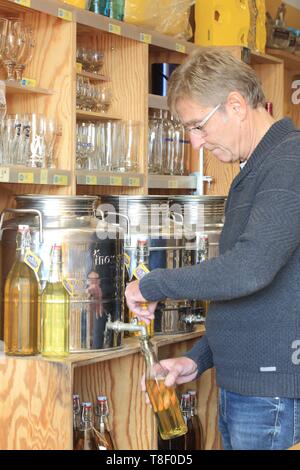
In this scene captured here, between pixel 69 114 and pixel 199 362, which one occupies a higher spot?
pixel 69 114

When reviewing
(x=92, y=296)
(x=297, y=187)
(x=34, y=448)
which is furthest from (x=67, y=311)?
(x=297, y=187)

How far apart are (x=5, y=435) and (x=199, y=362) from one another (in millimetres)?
689

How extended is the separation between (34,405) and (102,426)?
492mm

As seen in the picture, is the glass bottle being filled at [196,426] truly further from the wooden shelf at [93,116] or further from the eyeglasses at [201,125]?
the eyeglasses at [201,125]

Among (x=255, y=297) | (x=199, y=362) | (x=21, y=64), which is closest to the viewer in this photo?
(x=255, y=297)

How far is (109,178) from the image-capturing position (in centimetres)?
324

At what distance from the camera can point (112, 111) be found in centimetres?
355

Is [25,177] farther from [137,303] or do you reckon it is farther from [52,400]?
[137,303]

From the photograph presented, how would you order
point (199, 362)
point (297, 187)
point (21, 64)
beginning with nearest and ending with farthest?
point (297, 187), point (199, 362), point (21, 64)

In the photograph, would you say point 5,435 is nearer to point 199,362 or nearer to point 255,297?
point 199,362

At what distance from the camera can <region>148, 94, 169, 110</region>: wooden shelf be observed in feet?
11.8

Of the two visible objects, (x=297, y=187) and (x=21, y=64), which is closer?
(x=297, y=187)

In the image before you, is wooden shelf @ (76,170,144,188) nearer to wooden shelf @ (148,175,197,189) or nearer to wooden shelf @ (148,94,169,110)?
wooden shelf @ (148,175,197,189)

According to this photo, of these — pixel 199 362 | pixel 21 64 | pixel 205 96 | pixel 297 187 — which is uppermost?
pixel 21 64
